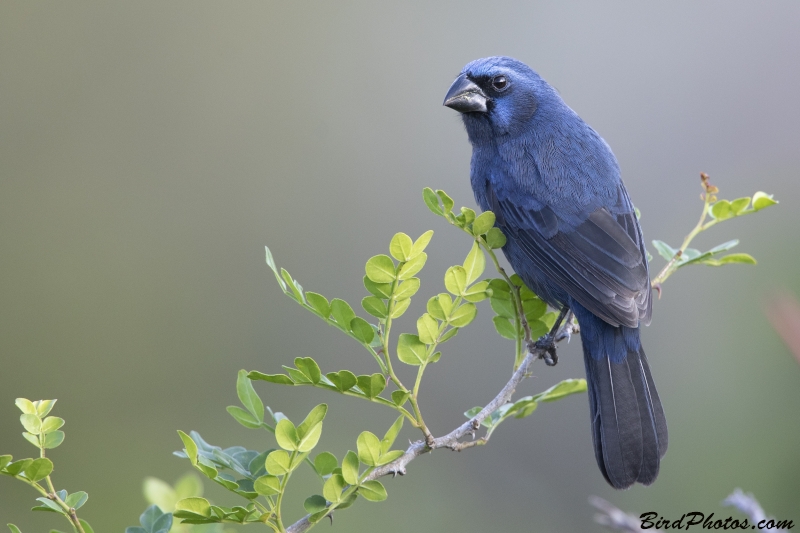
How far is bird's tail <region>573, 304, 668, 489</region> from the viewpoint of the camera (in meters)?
2.70

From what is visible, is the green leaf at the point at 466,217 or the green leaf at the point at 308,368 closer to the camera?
the green leaf at the point at 308,368

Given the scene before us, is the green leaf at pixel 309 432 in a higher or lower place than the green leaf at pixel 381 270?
lower

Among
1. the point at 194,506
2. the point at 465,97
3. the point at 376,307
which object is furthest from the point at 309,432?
the point at 465,97

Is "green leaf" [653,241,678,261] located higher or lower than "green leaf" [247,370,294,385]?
lower

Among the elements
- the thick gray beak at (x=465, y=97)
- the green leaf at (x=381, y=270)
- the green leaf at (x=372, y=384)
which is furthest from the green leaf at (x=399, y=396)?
the thick gray beak at (x=465, y=97)

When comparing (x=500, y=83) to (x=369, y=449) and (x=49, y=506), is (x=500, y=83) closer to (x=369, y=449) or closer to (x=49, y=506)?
(x=369, y=449)

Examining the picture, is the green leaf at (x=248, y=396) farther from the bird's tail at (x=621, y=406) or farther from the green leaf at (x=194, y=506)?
the bird's tail at (x=621, y=406)

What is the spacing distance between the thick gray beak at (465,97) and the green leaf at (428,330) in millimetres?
1999

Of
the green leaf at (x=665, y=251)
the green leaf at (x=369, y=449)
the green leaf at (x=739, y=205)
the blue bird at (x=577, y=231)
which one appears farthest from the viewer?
the blue bird at (x=577, y=231)

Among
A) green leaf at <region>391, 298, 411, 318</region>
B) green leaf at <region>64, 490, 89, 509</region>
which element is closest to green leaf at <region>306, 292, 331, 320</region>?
green leaf at <region>391, 298, 411, 318</region>

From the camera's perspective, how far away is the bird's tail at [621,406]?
270cm

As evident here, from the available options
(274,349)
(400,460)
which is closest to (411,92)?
(274,349)

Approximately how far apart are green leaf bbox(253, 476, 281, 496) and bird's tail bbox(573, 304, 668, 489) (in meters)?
1.47

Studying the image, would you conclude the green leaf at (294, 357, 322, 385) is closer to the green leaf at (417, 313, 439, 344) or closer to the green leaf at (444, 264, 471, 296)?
the green leaf at (417, 313, 439, 344)
